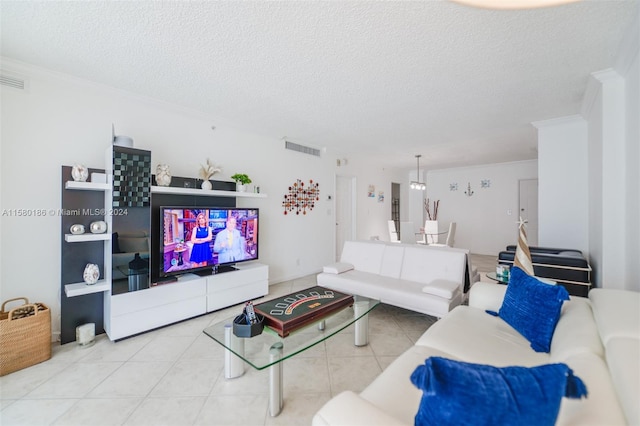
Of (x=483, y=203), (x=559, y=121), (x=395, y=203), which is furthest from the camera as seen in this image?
(x=395, y=203)

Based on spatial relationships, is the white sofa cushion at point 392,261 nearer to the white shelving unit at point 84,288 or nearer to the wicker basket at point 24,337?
the white shelving unit at point 84,288

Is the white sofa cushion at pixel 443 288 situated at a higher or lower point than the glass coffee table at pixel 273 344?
higher

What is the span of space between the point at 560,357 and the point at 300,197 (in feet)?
12.8

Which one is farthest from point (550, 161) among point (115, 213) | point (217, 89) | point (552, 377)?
point (115, 213)

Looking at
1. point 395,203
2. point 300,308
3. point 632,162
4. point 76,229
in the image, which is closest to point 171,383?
point 300,308

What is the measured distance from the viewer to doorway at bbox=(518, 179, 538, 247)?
6.10 meters

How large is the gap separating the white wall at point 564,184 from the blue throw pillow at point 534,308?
2.50 meters

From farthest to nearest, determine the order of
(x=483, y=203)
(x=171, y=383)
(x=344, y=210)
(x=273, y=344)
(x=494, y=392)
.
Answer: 1. (x=483, y=203)
2. (x=344, y=210)
3. (x=171, y=383)
4. (x=273, y=344)
5. (x=494, y=392)

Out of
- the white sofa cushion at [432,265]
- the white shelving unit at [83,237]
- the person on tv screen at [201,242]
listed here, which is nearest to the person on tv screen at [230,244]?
the person on tv screen at [201,242]

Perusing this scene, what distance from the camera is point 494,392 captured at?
2.18 feet

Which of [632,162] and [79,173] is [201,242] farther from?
[632,162]

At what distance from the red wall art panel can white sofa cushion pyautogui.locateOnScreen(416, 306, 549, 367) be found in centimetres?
311

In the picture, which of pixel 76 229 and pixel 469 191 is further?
pixel 469 191

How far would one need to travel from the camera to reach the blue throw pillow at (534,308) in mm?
1493
